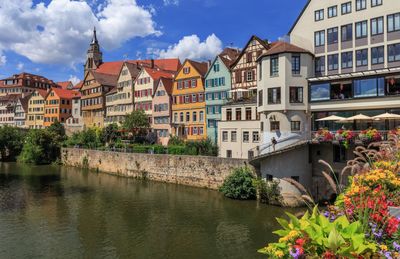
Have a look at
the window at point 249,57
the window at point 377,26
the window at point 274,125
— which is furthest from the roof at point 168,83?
the window at point 377,26

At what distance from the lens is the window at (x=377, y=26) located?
98.0ft

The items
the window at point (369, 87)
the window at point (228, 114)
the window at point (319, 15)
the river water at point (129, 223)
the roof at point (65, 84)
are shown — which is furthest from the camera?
the roof at point (65, 84)

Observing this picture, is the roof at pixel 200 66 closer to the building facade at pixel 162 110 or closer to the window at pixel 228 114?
the building facade at pixel 162 110

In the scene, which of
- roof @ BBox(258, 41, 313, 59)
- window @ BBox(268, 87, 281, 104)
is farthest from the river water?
roof @ BBox(258, 41, 313, 59)

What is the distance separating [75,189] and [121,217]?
15077 mm

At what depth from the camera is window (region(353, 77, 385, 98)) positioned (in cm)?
2850

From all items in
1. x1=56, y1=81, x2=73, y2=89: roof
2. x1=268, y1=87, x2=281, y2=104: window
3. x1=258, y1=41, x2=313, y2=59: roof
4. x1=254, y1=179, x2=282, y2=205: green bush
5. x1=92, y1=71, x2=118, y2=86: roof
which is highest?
x1=56, y1=81, x2=73, y2=89: roof

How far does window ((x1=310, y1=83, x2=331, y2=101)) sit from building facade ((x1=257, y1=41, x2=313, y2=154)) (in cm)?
62

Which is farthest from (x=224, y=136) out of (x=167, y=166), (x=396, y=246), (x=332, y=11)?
(x=396, y=246)

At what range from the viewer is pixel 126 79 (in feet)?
236

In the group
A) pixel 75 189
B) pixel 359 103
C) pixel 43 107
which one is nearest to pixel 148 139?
pixel 75 189

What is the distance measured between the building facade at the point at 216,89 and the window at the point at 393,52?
78.6ft

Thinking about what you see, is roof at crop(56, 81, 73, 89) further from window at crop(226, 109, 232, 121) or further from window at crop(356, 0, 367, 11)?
window at crop(356, 0, 367, 11)

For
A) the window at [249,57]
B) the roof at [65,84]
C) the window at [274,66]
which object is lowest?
the window at [274,66]
